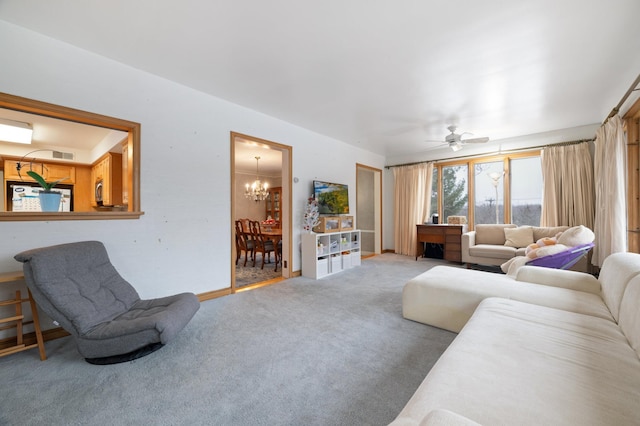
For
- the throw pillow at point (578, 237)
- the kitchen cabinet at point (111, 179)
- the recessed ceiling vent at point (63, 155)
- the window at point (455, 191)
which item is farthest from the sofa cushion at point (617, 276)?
the recessed ceiling vent at point (63, 155)

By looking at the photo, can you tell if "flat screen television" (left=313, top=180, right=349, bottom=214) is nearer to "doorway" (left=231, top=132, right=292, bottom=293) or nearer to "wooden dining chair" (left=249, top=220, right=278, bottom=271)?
"doorway" (left=231, top=132, right=292, bottom=293)

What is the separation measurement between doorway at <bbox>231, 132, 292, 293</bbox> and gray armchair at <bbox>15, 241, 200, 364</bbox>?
1.50 meters

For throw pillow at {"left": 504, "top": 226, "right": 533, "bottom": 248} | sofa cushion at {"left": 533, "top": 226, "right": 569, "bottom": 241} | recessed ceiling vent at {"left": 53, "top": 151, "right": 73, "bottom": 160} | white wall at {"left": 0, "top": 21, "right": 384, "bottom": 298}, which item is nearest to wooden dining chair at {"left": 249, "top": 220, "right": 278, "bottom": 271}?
white wall at {"left": 0, "top": 21, "right": 384, "bottom": 298}

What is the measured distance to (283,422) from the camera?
1.33 metres

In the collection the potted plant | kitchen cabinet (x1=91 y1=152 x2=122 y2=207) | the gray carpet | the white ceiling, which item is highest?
the white ceiling

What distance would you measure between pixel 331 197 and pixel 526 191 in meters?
3.94

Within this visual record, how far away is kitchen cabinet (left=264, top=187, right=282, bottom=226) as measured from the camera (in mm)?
9344

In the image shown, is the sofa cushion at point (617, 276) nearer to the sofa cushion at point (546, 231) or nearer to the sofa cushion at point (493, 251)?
the sofa cushion at point (493, 251)

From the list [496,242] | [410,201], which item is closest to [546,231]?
[496,242]

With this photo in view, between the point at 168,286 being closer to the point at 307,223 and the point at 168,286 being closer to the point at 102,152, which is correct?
the point at 307,223

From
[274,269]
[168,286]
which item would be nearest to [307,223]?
[274,269]

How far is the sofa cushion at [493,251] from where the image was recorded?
4.39 metres

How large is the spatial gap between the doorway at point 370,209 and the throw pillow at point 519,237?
2744 mm

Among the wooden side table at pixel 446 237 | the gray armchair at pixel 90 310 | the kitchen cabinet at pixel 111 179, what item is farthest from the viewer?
the wooden side table at pixel 446 237
